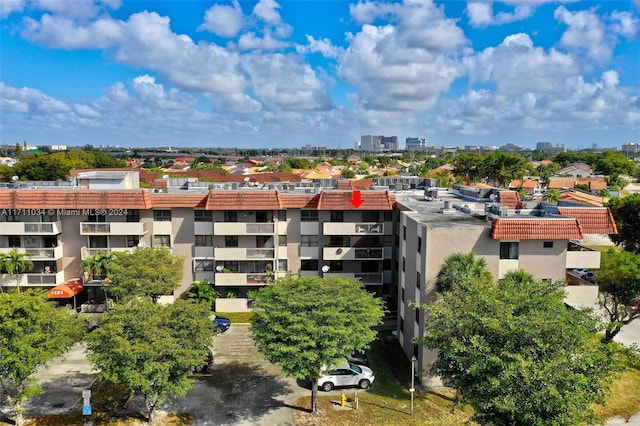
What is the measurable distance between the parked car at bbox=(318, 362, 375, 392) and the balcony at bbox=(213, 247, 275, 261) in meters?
13.8

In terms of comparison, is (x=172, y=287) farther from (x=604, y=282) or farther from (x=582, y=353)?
(x=604, y=282)

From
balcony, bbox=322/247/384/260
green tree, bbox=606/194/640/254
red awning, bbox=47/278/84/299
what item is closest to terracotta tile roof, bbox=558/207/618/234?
balcony, bbox=322/247/384/260

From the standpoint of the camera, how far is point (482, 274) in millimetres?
26031

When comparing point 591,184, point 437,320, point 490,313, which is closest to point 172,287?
point 437,320

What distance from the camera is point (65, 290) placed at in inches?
1442

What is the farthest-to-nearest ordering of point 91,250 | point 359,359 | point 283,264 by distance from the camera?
point 283,264 < point 91,250 < point 359,359

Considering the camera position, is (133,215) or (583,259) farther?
(133,215)

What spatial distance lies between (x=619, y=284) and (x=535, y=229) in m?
7.44

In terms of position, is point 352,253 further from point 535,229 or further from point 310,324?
point 310,324

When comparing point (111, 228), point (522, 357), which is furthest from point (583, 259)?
point (111, 228)

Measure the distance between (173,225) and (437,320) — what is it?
26.0m

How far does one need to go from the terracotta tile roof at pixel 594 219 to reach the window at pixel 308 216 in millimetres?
18708

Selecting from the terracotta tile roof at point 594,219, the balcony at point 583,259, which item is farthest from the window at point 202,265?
the terracotta tile roof at point 594,219

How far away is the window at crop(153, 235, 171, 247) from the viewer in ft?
128
